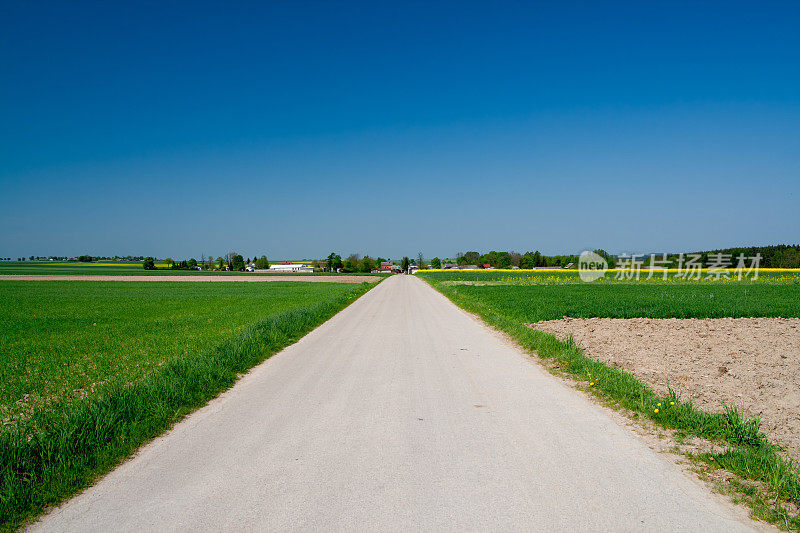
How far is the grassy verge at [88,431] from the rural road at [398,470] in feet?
0.81

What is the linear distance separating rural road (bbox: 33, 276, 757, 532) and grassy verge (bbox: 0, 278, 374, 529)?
0.81 feet

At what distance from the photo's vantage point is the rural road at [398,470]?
3.45 metres

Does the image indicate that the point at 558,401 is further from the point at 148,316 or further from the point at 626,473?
the point at 148,316

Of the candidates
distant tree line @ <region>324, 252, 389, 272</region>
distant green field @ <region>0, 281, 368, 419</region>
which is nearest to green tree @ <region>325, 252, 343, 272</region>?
distant tree line @ <region>324, 252, 389, 272</region>

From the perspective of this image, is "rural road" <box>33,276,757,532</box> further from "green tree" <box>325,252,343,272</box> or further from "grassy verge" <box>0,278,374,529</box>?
"green tree" <box>325,252,343,272</box>

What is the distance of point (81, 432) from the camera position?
16.6 feet

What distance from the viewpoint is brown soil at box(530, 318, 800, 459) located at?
634cm

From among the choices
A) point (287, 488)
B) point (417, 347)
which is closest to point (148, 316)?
point (417, 347)

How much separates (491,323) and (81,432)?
13.9 meters

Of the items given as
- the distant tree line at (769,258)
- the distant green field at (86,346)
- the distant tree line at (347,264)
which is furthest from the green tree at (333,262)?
the distant green field at (86,346)

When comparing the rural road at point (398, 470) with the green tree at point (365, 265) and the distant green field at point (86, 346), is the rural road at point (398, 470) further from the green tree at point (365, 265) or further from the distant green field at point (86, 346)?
the green tree at point (365, 265)

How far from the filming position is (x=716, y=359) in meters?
9.46

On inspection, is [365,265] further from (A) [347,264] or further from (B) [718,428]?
(B) [718,428]

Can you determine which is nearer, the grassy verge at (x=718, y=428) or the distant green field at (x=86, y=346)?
the grassy verge at (x=718, y=428)
